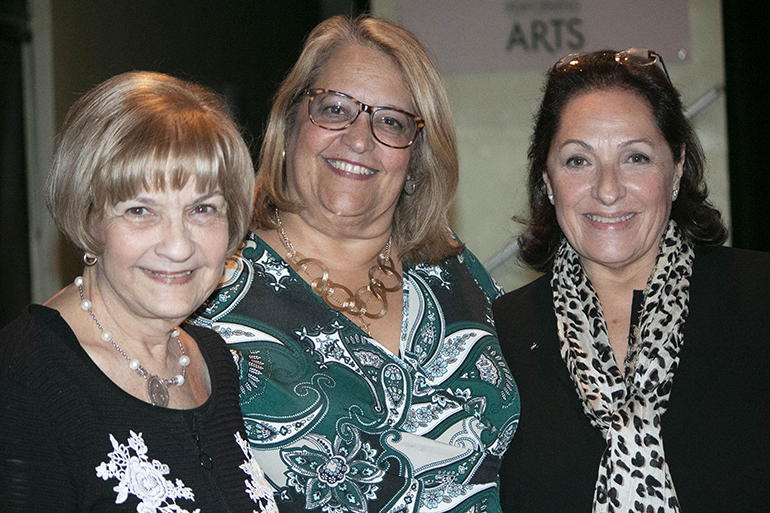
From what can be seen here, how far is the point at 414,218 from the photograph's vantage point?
2713 mm

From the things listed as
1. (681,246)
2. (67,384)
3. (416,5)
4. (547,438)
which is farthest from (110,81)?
(416,5)

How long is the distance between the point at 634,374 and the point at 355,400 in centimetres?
81

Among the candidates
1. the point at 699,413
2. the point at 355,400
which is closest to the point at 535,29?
the point at 699,413

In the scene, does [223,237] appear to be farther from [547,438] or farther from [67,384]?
[547,438]

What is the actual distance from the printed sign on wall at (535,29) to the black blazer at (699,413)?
284 centimetres

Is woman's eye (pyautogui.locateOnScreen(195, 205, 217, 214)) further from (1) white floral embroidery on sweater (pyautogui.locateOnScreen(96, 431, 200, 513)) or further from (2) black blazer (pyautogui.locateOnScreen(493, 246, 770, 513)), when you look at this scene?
(2) black blazer (pyautogui.locateOnScreen(493, 246, 770, 513))

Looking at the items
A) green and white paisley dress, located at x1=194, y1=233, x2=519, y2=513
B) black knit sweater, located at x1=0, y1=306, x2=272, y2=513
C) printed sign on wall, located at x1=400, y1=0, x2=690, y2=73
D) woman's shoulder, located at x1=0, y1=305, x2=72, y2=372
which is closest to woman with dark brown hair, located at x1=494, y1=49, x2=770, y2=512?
green and white paisley dress, located at x1=194, y1=233, x2=519, y2=513

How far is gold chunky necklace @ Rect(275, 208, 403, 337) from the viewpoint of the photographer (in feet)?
7.68

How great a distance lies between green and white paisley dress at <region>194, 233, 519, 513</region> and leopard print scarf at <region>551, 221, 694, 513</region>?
0.25 metres

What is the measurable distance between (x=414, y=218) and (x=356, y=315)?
533 millimetres

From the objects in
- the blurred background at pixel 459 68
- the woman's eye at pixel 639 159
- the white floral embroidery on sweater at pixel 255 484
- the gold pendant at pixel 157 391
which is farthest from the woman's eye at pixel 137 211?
the blurred background at pixel 459 68

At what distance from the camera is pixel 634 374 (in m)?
2.17

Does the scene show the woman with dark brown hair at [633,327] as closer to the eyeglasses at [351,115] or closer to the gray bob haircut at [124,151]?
the eyeglasses at [351,115]

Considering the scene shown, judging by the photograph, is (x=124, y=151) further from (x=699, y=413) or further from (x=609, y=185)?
(x=699, y=413)
